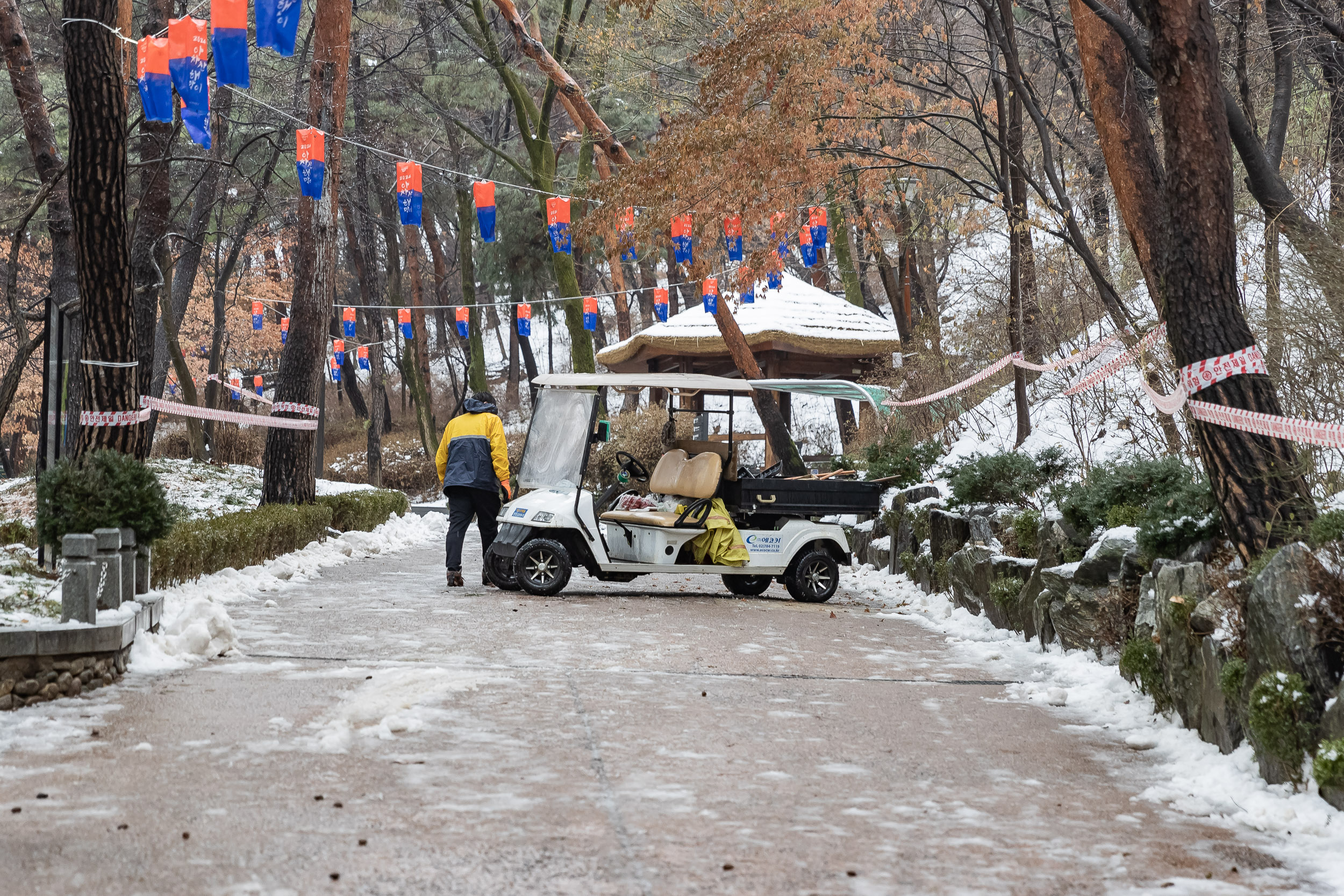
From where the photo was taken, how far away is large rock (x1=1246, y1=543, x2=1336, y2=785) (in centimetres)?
451

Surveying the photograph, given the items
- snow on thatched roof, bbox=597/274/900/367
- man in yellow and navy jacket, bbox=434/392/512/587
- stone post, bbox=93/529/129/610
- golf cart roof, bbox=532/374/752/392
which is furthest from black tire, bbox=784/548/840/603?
snow on thatched roof, bbox=597/274/900/367

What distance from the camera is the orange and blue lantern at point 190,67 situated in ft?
36.0

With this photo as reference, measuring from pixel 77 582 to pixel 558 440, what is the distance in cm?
531

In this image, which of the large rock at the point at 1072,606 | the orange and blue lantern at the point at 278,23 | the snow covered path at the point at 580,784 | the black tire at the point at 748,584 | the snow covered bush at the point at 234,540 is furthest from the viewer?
the black tire at the point at 748,584

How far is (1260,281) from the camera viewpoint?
28.7ft

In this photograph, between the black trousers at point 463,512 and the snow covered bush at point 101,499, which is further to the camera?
the black trousers at point 463,512

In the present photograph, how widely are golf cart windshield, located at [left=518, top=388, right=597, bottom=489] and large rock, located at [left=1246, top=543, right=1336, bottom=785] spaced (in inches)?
258

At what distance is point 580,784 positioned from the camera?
4.55m

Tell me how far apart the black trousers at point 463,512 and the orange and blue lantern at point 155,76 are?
4.34 metres

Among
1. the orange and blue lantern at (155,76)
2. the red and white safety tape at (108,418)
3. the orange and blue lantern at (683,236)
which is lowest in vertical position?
the red and white safety tape at (108,418)

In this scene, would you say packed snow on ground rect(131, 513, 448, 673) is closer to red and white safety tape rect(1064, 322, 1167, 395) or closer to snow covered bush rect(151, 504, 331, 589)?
snow covered bush rect(151, 504, 331, 589)

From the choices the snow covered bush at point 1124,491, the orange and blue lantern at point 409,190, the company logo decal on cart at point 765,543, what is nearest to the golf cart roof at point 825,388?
the company logo decal on cart at point 765,543

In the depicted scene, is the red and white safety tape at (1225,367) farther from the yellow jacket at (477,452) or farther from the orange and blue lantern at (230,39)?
the orange and blue lantern at (230,39)

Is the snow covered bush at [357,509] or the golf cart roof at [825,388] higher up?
the golf cart roof at [825,388]
